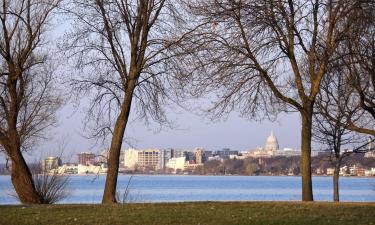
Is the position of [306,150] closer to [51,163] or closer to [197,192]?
[51,163]

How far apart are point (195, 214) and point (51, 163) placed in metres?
15.8

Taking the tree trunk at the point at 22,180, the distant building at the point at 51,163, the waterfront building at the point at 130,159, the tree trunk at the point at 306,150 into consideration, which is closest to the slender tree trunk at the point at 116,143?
Result: the tree trunk at the point at 22,180

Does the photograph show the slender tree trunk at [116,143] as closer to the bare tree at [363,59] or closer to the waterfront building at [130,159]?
the bare tree at [363,59]

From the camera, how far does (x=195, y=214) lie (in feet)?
53.4

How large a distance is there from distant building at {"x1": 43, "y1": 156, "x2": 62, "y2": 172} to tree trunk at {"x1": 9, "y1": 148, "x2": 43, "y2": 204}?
3.86m

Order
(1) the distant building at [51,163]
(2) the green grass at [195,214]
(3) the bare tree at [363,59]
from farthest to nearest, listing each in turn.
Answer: (1) the distant building at [51,163]
(3) the bare tree at [363,59]
(2) the green grass at [195,214]

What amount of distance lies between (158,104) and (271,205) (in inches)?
264

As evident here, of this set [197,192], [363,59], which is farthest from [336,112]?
[197,192]

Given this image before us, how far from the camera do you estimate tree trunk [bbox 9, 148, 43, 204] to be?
25797 millimetres

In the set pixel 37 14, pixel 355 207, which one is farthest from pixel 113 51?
pixel 355 207

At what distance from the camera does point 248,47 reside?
20969 millimetres

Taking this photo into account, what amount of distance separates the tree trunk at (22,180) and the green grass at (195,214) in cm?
742

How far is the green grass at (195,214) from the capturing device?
50.1 ft

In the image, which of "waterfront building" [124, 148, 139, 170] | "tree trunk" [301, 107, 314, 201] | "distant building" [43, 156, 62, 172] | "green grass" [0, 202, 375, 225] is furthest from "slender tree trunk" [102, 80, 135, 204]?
"waterfront building" [124, 148, 139, 170]
